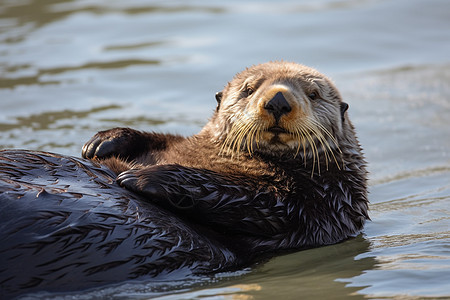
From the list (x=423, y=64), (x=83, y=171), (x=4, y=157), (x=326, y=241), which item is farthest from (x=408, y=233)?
(x=423, y=64)

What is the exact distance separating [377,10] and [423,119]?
406cm

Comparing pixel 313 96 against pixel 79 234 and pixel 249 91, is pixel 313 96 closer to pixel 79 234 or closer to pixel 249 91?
pixel 249 91

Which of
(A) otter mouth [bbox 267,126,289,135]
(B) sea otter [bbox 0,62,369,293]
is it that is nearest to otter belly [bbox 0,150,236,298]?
(B) sea otter [bbox 0,62,369,293]

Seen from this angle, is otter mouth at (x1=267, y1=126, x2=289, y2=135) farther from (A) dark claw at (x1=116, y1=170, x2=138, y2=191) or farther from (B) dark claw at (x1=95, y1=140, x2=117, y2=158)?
(B) dark claw at (x1=95, y1=140, x2=117, y2=158)

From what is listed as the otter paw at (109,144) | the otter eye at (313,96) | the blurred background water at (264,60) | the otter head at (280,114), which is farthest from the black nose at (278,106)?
the otter paw at (109,144)

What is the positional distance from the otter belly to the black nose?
943 mm

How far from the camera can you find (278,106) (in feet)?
16.8

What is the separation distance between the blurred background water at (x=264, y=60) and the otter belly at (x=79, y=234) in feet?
0.46

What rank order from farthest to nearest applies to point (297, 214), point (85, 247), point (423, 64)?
1. point (423, 64)
2. point (297, 214)
3. point (85, 247)

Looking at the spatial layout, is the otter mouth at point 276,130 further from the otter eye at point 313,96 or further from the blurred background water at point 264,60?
the blurred background water at point 264,60

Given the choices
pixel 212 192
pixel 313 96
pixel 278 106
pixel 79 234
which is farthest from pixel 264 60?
pixel 79 234

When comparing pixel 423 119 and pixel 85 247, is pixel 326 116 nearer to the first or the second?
pixel 85 247

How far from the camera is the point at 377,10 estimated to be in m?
12.3

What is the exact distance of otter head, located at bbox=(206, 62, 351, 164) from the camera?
518 centimetres
